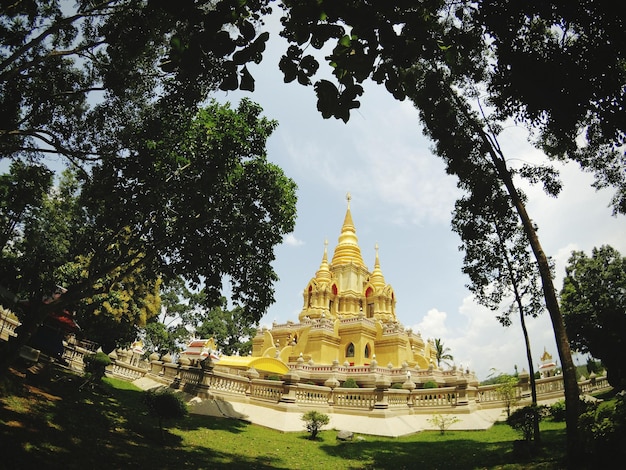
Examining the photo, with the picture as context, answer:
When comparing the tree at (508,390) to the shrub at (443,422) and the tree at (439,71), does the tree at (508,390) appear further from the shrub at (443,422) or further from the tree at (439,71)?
the tree at (439,71)

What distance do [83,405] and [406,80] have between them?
40.4 feet

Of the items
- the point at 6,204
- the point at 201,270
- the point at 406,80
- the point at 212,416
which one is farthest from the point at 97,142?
the point at 6,204

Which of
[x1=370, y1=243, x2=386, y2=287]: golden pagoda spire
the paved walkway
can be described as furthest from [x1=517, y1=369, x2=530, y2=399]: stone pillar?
[x1=370, y1=243, x2=386, y2=287]: golden pagoda spire

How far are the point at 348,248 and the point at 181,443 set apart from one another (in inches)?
1411

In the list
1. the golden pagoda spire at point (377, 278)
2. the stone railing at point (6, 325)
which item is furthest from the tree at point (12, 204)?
the golden pagoda spire at point (377, 278)

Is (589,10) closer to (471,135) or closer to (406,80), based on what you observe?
(406,80)

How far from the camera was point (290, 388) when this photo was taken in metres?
16.2

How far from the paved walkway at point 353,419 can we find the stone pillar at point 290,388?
1.82 feet

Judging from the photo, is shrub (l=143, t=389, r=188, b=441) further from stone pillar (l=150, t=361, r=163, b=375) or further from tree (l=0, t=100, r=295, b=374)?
stone pillar (l=150, t=361, r=163, b=375)

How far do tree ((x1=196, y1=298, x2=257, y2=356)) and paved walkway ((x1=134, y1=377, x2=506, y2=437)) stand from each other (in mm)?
28369

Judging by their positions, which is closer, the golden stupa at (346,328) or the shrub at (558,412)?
the shrub at (558,412)

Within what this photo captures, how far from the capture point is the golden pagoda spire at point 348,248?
4362 centimetres

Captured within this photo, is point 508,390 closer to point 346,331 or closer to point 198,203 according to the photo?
point 198,203

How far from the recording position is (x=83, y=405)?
11.0 meters
